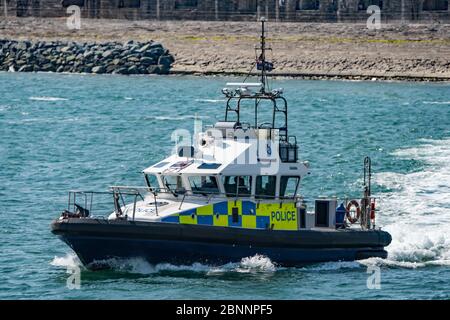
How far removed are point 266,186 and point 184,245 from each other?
2.28 metres

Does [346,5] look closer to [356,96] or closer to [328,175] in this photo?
[356,96]

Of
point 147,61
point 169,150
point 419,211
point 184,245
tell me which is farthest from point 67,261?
point 147,61

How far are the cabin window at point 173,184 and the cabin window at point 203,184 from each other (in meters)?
0.24

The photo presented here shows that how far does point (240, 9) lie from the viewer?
89.1 metres

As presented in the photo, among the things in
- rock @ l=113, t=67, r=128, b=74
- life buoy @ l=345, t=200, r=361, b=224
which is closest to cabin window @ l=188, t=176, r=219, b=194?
life buoy @ l=345, t=200, r=361, b=224

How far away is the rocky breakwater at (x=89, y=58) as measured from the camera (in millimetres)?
77938

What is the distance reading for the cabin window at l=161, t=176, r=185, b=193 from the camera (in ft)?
88.8

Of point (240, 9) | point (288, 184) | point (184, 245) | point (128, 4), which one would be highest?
point (128, 4)

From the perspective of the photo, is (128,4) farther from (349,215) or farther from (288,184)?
(288,184)

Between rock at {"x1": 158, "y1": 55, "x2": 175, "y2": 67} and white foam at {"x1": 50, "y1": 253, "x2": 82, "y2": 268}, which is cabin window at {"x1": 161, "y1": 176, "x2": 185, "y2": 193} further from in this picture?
rock at {"x1": 158, "y1": 55, "x2": 175, "y2": 67}

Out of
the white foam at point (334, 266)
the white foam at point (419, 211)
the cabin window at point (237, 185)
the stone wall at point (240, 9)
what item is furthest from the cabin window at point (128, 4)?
the white foam at point (334, 266)
